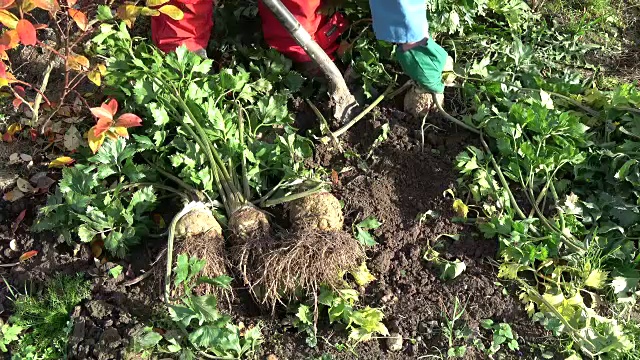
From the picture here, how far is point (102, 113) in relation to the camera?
2.06 meters

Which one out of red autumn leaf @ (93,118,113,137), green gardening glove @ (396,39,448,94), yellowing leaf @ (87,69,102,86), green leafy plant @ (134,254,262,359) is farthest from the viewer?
green gardening glove @ (396,39,448,94)

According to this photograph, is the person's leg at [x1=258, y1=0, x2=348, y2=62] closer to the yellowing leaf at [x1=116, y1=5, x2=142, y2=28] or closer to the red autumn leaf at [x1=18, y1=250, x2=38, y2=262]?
the yellowing leaf at [x1=116, y1=5, x2=142, y2=28]

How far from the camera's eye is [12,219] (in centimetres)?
233

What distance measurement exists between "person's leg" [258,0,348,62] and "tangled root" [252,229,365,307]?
91cm

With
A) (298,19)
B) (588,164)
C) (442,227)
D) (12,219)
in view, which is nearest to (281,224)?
(442,227)

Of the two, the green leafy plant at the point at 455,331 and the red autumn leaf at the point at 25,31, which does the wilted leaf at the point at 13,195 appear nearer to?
the red autumn leaf at the point at 25,31

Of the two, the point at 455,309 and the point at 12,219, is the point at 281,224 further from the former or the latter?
the point at 12,219

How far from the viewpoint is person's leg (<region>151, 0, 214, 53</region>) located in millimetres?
2439

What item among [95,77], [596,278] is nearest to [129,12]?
[95,77]

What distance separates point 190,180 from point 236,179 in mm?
172

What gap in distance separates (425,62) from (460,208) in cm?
60

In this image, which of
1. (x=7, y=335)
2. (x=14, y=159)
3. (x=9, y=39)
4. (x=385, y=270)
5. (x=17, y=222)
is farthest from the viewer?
(x=14, y=159)

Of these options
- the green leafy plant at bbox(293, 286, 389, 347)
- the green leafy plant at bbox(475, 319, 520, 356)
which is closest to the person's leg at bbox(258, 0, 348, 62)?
the green leafy plant at bbox(293, 286, 389, 347)

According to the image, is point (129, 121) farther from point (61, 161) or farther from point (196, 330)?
point (196, 330)
